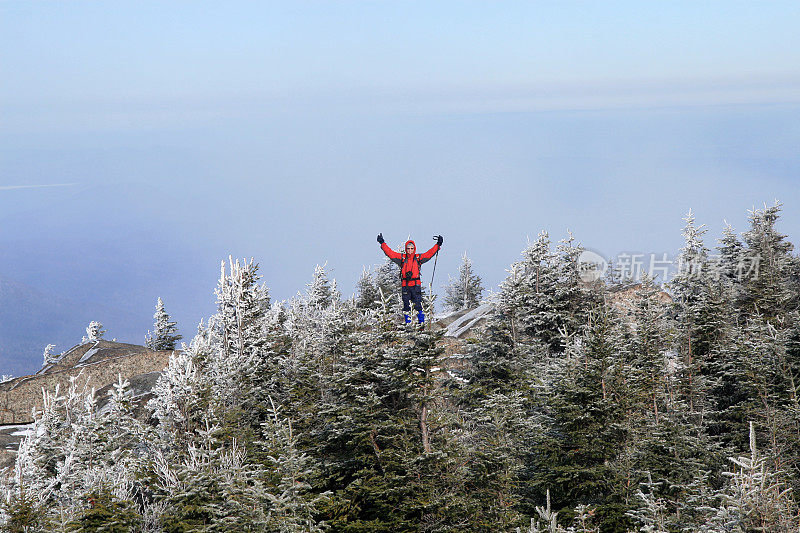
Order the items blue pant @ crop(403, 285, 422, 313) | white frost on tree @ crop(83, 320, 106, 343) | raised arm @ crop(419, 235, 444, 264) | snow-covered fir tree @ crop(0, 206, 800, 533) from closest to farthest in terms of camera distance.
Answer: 1. snow-covered fir tree @ crop(0, 206, 800, 533)
2. blue pant @ crop(403, 285, 422, 313)
3. raised arm @ crop(419, 235, 444, 264)
4. white frost on tree @ crop(83, 320, 106, 343)

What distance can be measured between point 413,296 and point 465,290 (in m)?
37.9

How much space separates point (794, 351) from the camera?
79.8ft

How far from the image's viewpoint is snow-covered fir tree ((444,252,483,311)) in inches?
2534

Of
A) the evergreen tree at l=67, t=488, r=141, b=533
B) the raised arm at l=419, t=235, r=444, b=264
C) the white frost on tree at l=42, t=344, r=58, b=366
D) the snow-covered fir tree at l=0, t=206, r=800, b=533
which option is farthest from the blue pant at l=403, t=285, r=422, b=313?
the white frost on tree at l=42, t=344, r=58, b=366

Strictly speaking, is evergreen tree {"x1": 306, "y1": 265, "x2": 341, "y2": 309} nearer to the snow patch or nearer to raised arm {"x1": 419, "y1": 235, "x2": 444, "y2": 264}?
the snow patch

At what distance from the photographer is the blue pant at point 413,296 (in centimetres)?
2758

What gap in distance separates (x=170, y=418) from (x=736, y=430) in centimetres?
2028

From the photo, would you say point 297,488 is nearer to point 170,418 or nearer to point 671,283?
point 170,418

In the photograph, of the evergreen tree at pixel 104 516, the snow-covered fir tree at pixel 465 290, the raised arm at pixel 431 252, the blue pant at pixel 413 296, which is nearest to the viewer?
the evergreen tree at pixel 104 516

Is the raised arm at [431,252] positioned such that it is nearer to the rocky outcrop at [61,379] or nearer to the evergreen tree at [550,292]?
the evergreen tree at [550,292]

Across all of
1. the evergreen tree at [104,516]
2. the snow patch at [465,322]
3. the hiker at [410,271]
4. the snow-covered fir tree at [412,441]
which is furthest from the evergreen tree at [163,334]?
the evergreen tree at [104,516]

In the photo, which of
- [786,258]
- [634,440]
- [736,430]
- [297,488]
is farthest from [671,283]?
[297,488]

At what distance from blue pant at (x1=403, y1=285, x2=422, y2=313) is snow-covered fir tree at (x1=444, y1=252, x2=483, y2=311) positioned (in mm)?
34369

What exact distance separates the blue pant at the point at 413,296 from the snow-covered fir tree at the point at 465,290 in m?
34.4
